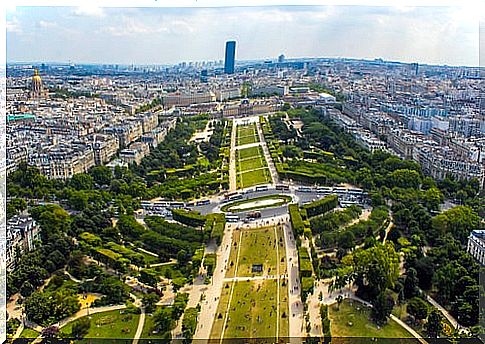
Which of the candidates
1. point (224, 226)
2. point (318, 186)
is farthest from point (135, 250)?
point (318, 186)

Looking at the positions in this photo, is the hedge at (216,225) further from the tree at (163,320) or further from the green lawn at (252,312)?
the tree at (163,320)

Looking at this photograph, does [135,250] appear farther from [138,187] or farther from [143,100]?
[143,100]

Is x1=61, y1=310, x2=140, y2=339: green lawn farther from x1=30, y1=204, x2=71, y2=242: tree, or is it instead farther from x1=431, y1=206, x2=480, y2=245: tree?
x1=431, y1=206, x2=480, y2=245: tree

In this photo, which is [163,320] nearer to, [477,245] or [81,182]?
[477,245]

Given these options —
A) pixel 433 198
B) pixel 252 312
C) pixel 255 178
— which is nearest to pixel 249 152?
pixel 255 178

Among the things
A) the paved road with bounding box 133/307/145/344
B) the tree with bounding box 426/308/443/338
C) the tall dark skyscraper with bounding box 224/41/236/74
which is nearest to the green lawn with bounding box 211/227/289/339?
the paved road with bounding box 133/307/145/344

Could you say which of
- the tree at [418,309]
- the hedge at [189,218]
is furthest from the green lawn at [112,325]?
the tree at [418,309]
